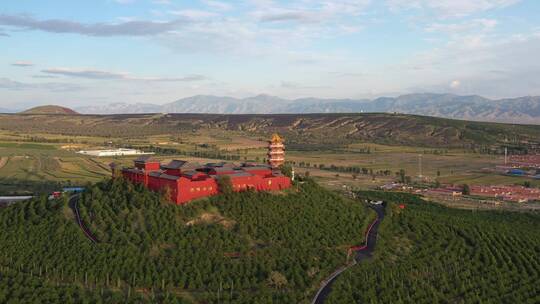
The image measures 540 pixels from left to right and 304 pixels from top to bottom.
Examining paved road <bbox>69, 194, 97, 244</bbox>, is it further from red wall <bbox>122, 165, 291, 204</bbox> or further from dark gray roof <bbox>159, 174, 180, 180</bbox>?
dark gray roof <bbox>159, 174, 180, 180</bbox>

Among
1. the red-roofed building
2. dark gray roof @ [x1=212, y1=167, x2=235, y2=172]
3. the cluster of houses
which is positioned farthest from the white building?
dark gray roof @ [x1=212, y1=167, x2=235, y2=172]

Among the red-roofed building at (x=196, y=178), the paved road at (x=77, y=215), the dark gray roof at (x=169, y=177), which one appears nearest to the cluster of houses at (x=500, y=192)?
the red-roofed building at (x=196, y=178)

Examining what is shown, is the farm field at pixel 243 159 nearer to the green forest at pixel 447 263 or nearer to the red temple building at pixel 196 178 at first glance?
the red temple building at pixel 196 178

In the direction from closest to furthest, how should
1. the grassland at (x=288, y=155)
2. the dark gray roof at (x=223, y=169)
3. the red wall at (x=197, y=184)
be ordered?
the red wall at (x=197, y=184)
the dark gray roof at (x=223, y=169)
the grassland at (x=288, y=155)

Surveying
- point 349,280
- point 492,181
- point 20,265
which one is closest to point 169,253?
point 20,265

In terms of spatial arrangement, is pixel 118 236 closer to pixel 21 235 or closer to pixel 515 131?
pixel 21 235

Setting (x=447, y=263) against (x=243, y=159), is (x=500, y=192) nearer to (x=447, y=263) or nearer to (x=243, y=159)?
(x=447, y=263)
